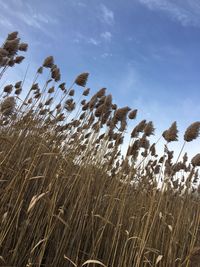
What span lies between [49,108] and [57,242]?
2391 mm

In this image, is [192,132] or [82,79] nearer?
[192,132]

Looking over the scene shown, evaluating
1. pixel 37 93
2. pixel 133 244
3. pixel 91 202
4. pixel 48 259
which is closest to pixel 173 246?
pixel 133 244

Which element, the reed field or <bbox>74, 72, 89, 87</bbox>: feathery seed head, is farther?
<bbox>74, 72, 89, 87</bbox>: feathery seed head

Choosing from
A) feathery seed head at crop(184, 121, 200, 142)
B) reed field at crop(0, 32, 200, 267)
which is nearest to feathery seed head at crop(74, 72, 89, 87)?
reed field at crop(0, 32, 200, 267)

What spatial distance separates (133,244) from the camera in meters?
2.76

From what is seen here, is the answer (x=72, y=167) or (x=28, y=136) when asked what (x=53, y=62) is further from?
(x=72, y=167)

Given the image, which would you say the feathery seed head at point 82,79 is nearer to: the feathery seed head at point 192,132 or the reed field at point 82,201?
the reed field at point 82,201

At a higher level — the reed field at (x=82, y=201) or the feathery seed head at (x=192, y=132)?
the feathery seed head at (x=192, y=132)

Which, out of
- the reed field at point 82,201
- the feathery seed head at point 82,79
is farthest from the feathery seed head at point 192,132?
the feathery seed head at point 82,79

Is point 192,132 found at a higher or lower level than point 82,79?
lower

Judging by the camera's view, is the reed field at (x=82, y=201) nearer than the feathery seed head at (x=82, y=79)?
Yes

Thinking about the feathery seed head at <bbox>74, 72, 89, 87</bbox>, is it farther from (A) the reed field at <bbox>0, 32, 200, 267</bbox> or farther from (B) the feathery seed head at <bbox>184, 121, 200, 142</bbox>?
(B) the feathery seed head at <bbox>184, 121, 200, 142</bbox>

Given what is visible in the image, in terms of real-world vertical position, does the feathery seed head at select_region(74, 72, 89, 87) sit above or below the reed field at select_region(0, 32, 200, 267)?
above

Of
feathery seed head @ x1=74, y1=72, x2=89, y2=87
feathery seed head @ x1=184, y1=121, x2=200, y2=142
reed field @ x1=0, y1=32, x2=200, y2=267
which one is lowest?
reed field @ x1=0, y1=32, x2=200, y2=267
